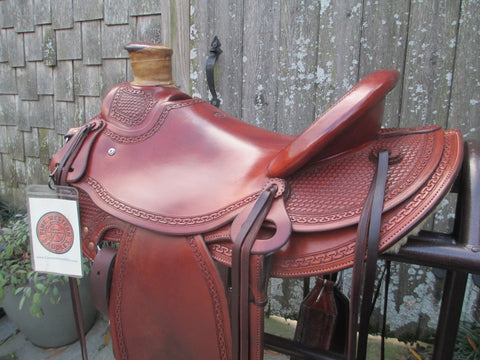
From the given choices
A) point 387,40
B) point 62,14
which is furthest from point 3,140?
point 387,40

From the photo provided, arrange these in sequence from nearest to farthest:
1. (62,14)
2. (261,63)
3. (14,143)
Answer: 1. (261,63)
2. (62,14)
3. (14,143)

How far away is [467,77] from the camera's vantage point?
119cm

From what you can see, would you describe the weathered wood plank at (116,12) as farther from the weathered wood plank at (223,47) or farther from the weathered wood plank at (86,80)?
the weathered wood plank at (223,47)

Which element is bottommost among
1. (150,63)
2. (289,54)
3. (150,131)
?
(150,131)

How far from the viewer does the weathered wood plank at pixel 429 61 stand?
1174 mm

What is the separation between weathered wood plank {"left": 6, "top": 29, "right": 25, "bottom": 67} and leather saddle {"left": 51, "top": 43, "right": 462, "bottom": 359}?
74.0 inches

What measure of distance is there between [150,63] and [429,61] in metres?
1.03

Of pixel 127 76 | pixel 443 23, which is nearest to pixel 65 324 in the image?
pixel 127 76

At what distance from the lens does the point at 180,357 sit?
64cm

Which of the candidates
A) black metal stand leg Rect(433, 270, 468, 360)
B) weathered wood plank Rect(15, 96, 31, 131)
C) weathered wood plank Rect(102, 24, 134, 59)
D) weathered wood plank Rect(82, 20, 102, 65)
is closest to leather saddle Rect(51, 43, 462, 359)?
black metal stand leg Rect(433, 270, 468, 360)

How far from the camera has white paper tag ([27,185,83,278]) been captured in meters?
0.75

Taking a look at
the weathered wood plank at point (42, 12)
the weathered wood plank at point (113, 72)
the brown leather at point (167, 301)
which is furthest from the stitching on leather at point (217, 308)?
the weathered wood plank at point (42, 12)

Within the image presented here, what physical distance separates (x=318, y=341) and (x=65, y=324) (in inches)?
48.2

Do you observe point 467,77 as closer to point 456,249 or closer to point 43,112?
point 456,249
